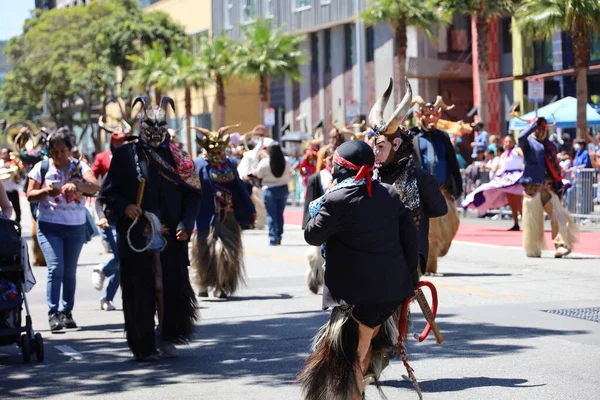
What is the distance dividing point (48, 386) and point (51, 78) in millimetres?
63635

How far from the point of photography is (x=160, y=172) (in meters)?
9.51

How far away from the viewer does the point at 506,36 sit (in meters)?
41.9

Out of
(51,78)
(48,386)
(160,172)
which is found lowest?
(48,386)

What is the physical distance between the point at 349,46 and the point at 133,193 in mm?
42463

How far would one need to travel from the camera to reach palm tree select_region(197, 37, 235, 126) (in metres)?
→ 53.1

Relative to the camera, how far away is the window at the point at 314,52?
54.3 meters

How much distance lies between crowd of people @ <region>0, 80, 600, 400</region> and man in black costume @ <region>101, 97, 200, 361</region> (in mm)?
11

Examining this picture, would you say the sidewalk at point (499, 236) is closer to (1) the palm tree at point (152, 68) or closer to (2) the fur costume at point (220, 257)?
(2) the fur costume at point (220, 257)

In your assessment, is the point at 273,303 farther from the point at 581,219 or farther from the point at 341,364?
the point at 581,219

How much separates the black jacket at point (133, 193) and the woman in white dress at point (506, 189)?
12.9m

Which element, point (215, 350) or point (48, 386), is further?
point (215, 350)

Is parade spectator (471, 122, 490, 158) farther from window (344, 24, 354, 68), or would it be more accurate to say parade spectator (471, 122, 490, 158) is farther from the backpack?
→ window (344, 24, 354, 68)

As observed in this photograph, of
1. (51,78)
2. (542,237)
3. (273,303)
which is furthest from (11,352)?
(51,78)

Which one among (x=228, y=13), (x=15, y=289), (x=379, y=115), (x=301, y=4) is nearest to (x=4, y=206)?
(x=15, y=289)
